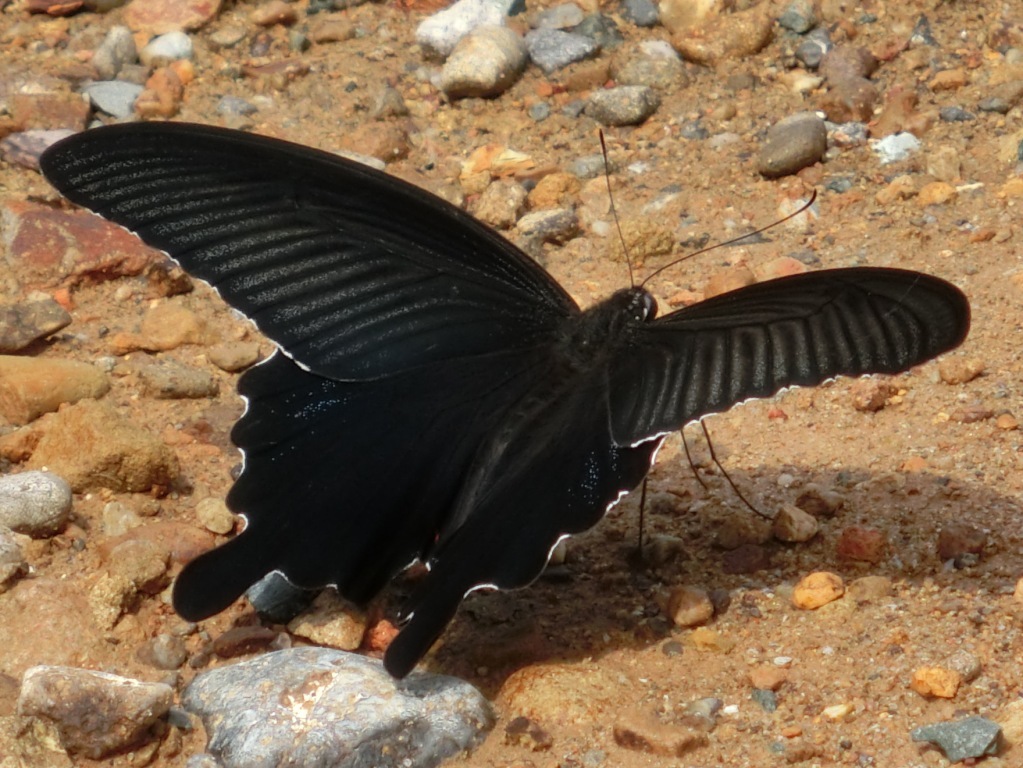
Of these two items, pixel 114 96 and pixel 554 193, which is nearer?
pixel 554 193

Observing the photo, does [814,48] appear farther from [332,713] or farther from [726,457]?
[332,713]

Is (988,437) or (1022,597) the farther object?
(988,437)

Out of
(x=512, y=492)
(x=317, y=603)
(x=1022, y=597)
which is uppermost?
(x=512, y=492)

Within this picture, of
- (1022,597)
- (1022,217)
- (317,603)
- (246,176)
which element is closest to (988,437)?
(1022,597)

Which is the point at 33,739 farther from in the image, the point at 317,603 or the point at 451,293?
the point at 451,293

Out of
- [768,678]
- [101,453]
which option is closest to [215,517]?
[101,453]

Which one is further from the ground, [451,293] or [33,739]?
[451,293]

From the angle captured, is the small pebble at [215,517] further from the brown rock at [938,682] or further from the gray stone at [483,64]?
the gray stone at [483,64]

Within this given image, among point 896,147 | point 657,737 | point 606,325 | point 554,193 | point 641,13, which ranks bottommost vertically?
point 554,193
